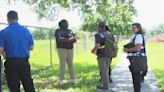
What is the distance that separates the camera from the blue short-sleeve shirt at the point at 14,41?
8.74 m

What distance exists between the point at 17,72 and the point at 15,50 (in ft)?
1.32

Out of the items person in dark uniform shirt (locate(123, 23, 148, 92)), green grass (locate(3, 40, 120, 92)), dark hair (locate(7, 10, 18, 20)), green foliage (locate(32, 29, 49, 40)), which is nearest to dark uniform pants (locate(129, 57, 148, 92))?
person in dark uniform shirt (locate(123, 23, 148, 92))

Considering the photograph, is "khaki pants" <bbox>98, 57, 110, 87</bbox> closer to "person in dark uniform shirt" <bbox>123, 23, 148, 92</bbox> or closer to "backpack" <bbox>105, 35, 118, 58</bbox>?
"backpack" <bbox>105, 35, 118, 58</bbox>

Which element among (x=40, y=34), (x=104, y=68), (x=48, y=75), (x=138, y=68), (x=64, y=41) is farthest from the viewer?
(x=40, y=34)

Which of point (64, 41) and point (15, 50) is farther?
point (64, 41)

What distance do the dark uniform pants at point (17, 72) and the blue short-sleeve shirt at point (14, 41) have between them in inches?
4.3

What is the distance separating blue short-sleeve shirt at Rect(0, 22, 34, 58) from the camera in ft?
28.7

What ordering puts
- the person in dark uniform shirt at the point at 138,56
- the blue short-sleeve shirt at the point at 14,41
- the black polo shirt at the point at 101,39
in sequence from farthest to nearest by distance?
the black polo shirt at the point at 101,39, the person in dark uniform shirt at the point at 138,56, the blue short-sleeve shirt at the point at 14,41

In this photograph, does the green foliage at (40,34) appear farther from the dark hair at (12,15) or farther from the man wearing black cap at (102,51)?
the dark hair at (12,15)

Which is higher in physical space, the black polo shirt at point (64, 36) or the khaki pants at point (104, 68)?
the black polo shirt at point (64, 36)

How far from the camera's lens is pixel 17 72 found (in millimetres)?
8812

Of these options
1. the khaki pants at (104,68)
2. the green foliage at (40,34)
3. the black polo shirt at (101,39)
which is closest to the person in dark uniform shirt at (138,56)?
the black polo shirt at (101,39)

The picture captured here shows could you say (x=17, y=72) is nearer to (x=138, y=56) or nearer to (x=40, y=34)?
(x=138, y=56)

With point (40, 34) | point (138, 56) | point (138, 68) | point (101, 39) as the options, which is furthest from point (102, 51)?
point (40, 34)
